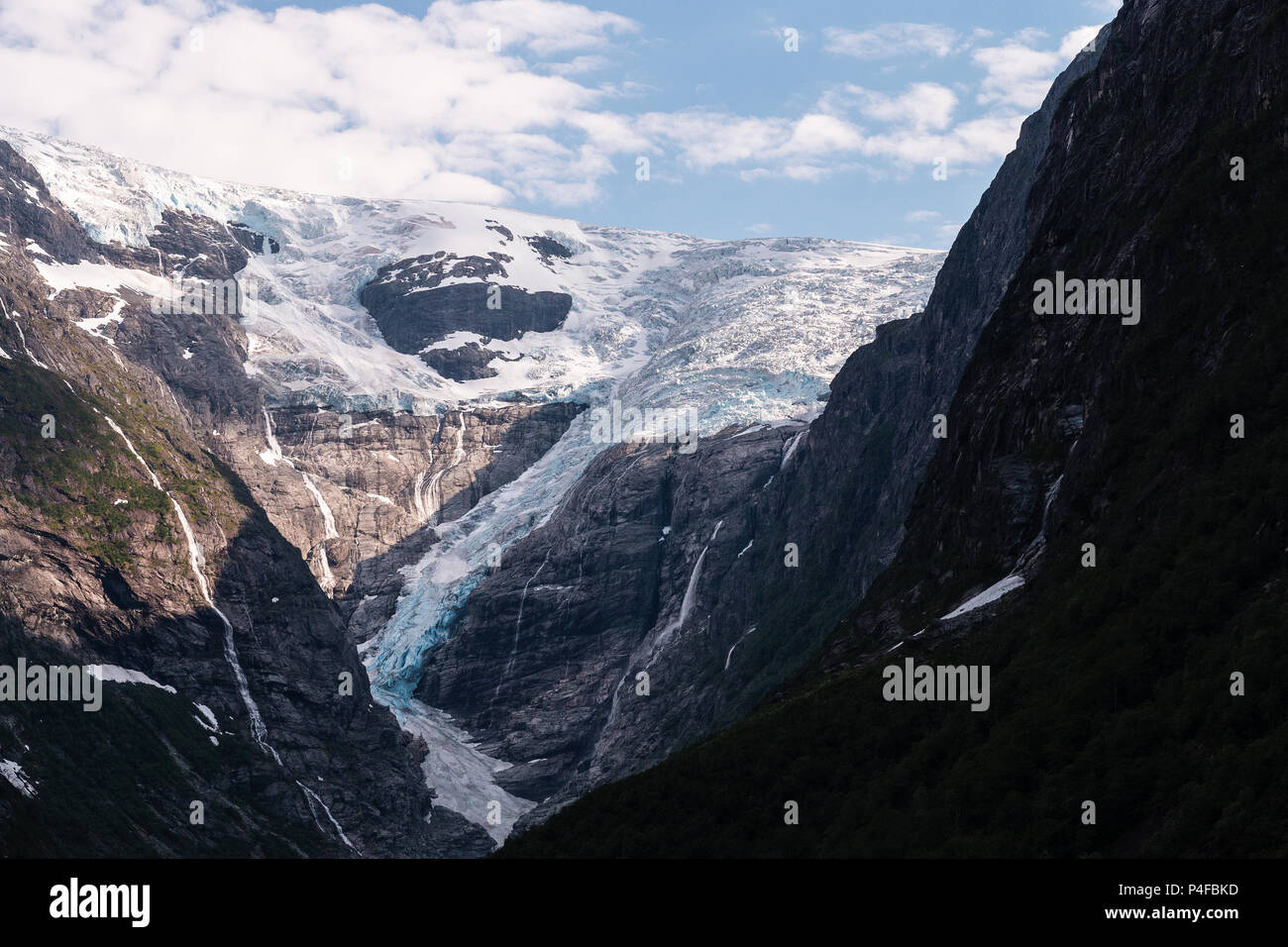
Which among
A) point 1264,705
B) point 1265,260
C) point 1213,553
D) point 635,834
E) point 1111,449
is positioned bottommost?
point 635,834

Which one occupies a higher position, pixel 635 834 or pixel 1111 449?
pixel 1111 449

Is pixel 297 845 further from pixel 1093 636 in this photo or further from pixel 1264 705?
pixel 1264 705

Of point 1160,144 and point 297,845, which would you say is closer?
point 1160,144
